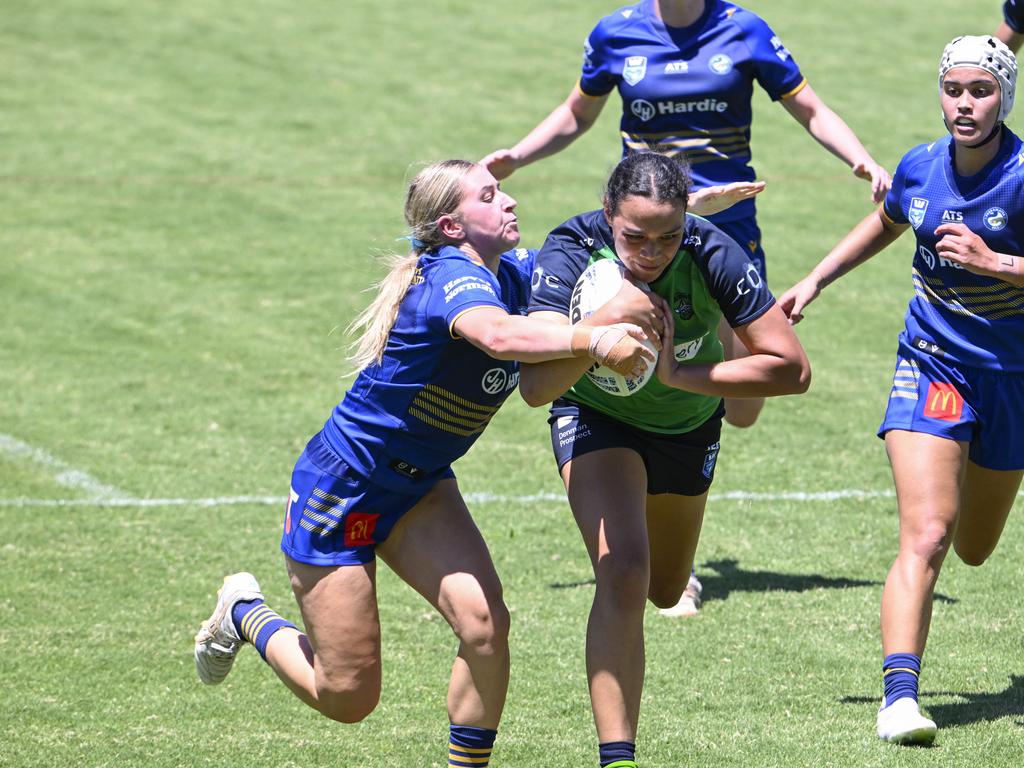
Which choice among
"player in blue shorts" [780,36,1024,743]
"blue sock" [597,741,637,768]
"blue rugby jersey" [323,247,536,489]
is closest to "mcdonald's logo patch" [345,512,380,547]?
"blue rugby jersey" [323,247,536,489]

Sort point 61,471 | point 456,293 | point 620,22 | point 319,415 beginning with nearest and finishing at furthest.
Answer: point 456,293 → point 620,22 → point 61,471 → point 319,415

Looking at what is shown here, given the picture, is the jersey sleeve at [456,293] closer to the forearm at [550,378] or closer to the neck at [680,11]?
the forearm at [550,378]

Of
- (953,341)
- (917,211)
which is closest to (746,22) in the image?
(917,211)

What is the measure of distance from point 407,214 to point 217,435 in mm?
4792

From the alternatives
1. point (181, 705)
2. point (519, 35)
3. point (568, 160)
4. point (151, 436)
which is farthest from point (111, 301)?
point (519, 35)

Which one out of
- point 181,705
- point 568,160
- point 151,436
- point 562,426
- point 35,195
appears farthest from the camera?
point 568,160

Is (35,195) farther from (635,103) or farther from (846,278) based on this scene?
(635,103)

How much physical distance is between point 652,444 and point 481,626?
104 centimetres

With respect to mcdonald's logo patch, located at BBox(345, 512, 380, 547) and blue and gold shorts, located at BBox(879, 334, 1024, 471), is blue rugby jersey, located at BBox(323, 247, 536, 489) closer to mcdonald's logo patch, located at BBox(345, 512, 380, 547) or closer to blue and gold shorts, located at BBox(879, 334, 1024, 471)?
mcdonald's logo patch, located at BBox(345, 512, 380, 547)

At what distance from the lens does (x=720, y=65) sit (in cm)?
706

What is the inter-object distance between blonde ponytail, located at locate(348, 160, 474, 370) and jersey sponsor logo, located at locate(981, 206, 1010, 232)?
1.89 meters

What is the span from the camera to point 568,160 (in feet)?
51.8

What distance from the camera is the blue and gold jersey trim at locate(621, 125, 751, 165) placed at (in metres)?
7.15

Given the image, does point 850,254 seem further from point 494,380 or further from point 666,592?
point 494,380
